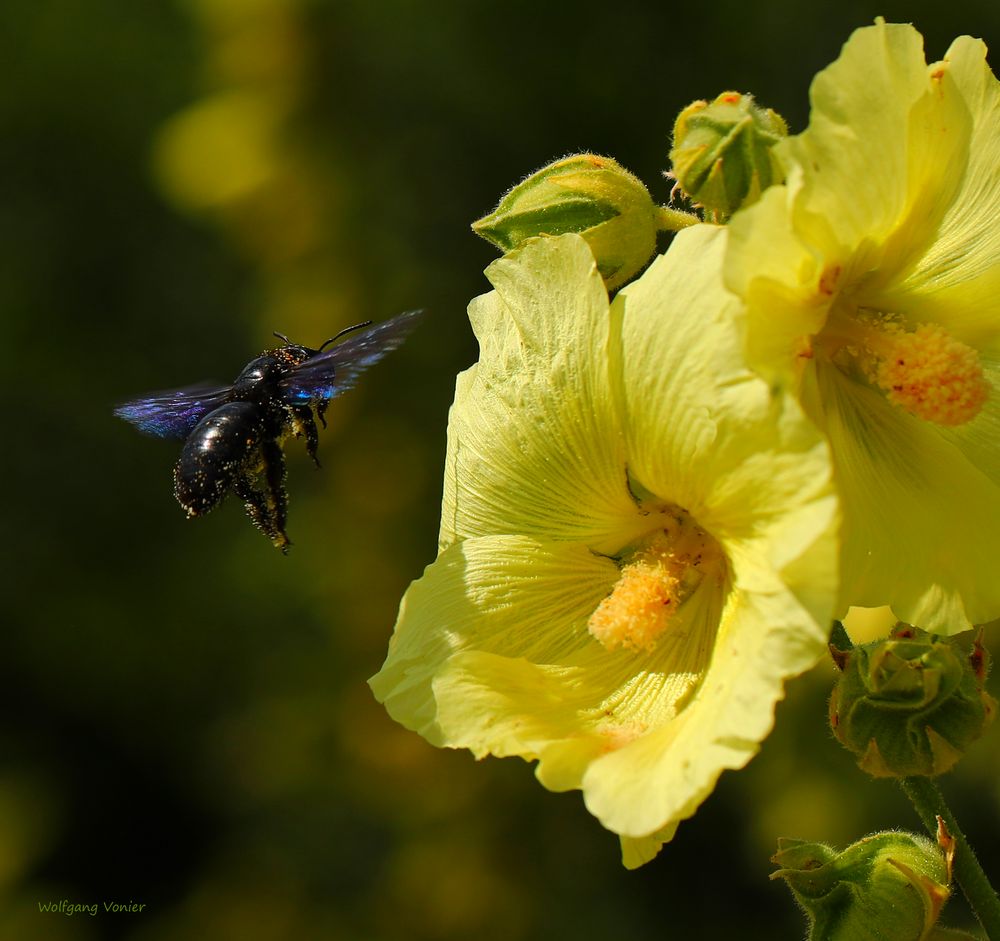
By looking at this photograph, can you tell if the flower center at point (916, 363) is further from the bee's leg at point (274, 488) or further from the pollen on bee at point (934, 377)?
the bee's leg at point (274, 488)

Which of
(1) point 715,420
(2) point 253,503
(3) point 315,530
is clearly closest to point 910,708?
(1) point 715,420

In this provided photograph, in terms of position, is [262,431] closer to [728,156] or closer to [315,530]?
[728,156]

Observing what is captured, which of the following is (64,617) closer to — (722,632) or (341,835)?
(341,835)

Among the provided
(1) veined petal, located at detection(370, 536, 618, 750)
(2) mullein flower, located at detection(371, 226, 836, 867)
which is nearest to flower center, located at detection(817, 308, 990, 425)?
(2) mullein flower, located at detection(371, 226, 836, 867)

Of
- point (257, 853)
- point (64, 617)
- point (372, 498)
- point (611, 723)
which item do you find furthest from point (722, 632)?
point (64, 617)

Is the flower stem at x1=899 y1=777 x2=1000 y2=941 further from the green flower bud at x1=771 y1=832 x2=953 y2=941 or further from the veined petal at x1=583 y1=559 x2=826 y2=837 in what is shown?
the veined petal at x1=583 y1=559 x2=826 y2=837

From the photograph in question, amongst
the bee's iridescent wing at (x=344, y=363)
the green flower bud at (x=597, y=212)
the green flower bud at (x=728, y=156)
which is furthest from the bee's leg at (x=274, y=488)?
the green flower bud at (x=728, y=156)
